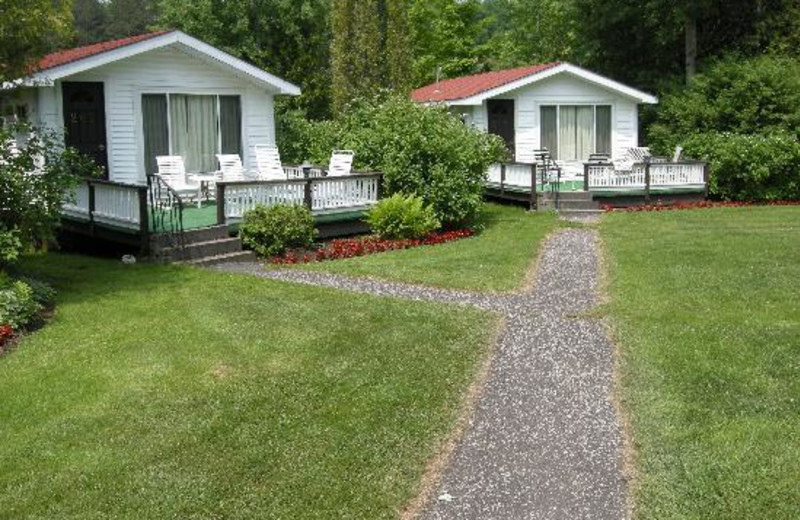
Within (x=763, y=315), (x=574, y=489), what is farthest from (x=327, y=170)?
(x=574, y=489)

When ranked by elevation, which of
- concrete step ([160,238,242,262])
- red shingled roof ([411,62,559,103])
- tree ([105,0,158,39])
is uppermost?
tree ([105,0,158,39])

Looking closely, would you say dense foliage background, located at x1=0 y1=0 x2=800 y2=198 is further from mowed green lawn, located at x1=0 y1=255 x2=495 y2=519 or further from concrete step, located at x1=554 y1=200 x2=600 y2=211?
mowed green lawn, located at x1=0 y1=255 x2=495 y2=519

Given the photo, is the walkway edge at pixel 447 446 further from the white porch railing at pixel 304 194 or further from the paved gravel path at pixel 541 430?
the white porch railing at pixel 304 194

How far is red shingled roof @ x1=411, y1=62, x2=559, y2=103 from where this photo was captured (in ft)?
84.3

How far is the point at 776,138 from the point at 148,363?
19376mm

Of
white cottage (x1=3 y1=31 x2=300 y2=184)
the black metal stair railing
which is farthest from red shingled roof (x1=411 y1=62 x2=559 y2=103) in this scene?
the black metal stair railing

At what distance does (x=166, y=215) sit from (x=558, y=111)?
45.8ft

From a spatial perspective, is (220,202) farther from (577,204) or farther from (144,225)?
(577,204)

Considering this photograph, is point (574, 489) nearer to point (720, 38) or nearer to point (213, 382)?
point (213, 382)

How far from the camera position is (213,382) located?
7832 mm

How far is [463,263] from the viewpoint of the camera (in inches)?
549

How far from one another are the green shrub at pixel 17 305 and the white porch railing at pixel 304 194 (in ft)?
16.3

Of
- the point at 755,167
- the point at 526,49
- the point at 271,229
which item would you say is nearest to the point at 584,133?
the point at 755,167

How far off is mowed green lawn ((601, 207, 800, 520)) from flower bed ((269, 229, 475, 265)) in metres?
3.34
